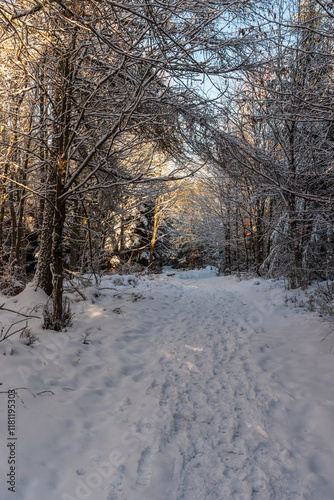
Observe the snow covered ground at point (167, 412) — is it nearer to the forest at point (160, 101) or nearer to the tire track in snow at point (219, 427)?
the tire track in snow at point (219, 427)

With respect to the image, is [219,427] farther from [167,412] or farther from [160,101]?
[160,101]

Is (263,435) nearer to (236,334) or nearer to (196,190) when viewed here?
(236,334)

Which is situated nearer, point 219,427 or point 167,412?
point 219,427

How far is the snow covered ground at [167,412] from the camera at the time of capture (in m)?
2.01

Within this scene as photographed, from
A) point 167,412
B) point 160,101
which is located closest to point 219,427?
point 167,412

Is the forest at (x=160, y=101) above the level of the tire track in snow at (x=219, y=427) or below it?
above

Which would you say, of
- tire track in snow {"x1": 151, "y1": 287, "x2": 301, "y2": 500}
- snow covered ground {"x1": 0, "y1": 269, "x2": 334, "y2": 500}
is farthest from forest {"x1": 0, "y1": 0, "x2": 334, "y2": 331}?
tire track in snow {"x1": 151, "y1": 287, "x2": 301, "y2": 500}

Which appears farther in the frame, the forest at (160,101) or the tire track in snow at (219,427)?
the forest at (160,101)

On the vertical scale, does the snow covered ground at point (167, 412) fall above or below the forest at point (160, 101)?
below

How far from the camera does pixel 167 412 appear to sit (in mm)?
2908

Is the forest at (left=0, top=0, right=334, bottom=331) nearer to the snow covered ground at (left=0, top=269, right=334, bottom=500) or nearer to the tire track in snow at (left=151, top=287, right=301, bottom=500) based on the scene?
the snow covered ground at (left=0, top=269, right=334, bottom=500)

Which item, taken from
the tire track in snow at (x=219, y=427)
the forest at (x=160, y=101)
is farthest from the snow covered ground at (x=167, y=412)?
the forest at (x=160, y=101)

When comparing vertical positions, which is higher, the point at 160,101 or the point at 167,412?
the point at 160,101

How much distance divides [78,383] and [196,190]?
16.1 meters
